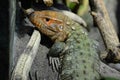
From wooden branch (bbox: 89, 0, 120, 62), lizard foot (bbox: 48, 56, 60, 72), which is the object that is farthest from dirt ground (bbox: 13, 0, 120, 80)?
wooden branch (bbox: 89, 0, 120, 62)

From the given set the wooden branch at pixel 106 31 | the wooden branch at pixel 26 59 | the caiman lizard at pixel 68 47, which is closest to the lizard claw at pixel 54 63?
the caiman lizard at pixel 68 47

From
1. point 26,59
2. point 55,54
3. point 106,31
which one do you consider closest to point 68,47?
point 55,54

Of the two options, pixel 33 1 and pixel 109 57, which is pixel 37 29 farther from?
pixel 109 57

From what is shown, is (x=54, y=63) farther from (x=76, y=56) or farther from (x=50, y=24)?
(x=50, y=24)

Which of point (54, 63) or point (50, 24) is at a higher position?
point (50, 24)

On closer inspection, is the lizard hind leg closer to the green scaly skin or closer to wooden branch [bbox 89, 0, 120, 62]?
the green scaly skin
